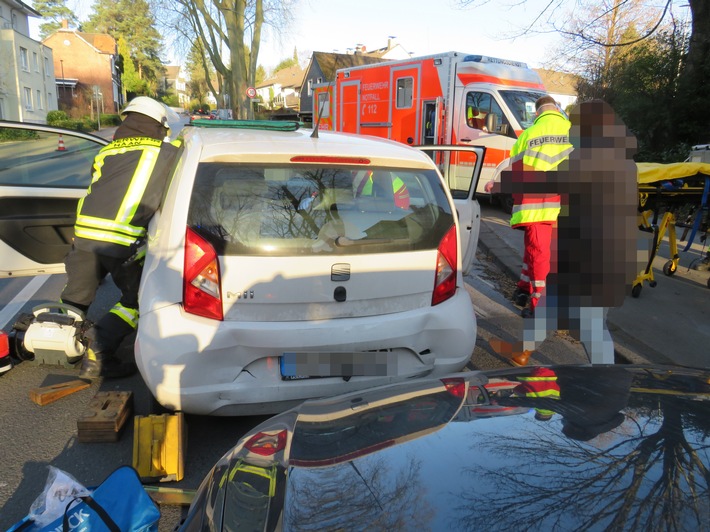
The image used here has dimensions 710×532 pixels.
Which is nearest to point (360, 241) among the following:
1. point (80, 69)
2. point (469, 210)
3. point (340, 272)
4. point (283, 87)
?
point (340, 272)

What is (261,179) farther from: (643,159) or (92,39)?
(92,39)

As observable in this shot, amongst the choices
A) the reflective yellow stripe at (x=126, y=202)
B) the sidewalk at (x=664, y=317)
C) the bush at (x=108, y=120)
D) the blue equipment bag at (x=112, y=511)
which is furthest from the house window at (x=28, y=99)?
the blue equipment bag at (x=112, y=511)

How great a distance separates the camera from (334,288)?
299 centimetres

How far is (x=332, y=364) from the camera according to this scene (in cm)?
299

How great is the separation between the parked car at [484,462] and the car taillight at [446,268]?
1110 millimetres

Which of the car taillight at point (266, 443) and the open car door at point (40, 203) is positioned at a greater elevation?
the open car door at point (40, 203)

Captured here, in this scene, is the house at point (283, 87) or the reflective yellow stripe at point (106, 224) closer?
the reflective yellow stripe at point (106, 224)

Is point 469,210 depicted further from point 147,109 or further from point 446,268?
point 147,109

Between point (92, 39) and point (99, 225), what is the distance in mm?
78663

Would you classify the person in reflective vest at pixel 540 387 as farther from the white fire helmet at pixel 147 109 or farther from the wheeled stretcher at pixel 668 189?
the wheeled stretcher at pixel 668 189

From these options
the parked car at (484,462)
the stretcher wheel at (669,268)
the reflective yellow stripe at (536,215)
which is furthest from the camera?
the stretcher wheel at (669,268)

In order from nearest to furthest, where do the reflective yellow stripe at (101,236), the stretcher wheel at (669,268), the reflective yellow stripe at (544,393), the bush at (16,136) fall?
the reflective yellow stripe at (544,393) < the reflective yellow stripe at (101,236) < the bush at (16,136) < the stretcher wheel at (669,268)

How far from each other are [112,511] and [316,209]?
1719mm

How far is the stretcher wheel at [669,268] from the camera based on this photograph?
707 centimetres
